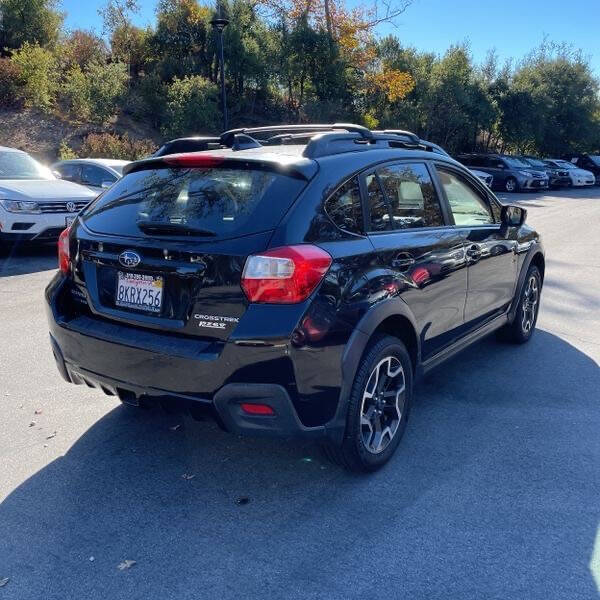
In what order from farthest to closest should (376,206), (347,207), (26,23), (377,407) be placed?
1. (26,23)
2. (376,206)
3. (377,407)
4. (347,207)

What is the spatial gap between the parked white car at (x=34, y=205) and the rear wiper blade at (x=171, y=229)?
19.4ft

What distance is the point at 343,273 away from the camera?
3.19 metres

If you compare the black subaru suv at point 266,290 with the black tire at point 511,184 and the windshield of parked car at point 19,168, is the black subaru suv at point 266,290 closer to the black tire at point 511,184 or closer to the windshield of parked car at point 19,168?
the windshield of parked car at point 19,168

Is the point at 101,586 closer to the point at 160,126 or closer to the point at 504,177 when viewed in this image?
the point at 160,126

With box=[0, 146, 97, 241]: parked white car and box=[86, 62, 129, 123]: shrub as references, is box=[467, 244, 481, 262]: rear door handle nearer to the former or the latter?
box=[0, 146, 97, 241]: parked white car

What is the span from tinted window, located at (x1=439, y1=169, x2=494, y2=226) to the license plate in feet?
7.46

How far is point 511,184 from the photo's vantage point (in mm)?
26797

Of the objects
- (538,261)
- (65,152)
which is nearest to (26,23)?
(65,152)

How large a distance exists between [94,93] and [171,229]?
21.8m

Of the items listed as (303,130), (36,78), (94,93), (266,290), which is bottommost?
(266,290)

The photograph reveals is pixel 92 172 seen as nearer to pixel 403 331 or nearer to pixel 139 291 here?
pixel 139 291

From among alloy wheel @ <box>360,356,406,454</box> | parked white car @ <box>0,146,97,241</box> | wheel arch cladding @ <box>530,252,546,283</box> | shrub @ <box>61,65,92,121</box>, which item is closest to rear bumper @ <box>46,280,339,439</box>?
alloy wheel @ <box>360,356,406,454</box>

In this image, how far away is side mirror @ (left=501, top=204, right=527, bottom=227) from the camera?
16.9 feet

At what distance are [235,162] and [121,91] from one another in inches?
897
